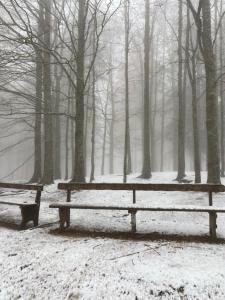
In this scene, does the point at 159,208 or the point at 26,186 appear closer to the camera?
the point at 159,208

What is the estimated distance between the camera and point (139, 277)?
4.05 m

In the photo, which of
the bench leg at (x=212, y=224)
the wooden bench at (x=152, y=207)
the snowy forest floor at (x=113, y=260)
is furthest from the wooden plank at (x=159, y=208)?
the snowy forest floor at (x=113, y=260)

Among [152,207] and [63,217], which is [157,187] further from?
[63,217]

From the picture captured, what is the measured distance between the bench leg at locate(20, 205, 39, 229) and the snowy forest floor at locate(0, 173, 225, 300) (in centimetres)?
21

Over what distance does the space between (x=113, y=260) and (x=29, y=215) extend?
3.01 metres

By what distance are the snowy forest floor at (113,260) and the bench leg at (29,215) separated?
0.21 m

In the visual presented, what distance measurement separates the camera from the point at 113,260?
470 centimetres

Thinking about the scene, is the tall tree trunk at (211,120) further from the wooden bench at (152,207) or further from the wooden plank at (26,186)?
the wooden plank at (26,186)

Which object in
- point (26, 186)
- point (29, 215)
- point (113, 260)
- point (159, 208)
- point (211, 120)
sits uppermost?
point (211, 120)

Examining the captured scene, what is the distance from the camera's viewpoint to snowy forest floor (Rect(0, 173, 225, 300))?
12.5ft

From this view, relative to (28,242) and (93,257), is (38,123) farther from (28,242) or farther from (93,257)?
(93,257)

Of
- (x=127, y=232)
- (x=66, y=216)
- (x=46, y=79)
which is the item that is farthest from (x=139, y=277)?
(x=46, y=79)

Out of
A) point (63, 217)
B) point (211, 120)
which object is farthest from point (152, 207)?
point (211, 120)

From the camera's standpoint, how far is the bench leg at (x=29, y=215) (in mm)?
6879
